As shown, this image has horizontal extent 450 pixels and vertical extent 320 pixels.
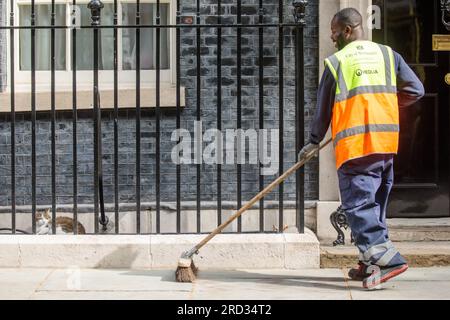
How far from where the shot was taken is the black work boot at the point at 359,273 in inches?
256

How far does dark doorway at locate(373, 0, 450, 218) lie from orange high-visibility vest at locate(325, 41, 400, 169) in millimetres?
2057

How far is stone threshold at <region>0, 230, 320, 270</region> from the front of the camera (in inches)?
273

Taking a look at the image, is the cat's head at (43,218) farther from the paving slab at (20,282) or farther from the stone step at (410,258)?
the stone step at (410,258)

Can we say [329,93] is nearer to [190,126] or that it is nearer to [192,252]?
[192,252]

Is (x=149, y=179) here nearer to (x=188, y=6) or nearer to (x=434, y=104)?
(x=188, y=6)

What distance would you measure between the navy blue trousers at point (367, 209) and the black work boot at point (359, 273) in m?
0.24

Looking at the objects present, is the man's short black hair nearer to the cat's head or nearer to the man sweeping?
the man sweeping

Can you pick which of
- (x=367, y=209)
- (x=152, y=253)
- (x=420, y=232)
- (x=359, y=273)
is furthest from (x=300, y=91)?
(x=420, y=232)

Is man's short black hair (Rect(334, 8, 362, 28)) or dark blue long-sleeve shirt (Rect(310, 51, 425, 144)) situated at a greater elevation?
man's short black hair (Rect(334, 8, 362, 28))

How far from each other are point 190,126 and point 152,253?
4.92 ft

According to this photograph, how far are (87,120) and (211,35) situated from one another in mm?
1251

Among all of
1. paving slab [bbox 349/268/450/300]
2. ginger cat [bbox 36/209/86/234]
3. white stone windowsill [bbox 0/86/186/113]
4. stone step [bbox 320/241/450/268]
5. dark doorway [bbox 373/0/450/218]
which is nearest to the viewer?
paving slab [bbox 349/268/450/300]

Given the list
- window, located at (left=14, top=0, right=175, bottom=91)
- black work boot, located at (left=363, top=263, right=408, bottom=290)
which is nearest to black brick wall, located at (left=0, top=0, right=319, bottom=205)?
window, located at (left=14, top=0, right=175, bottom=91)
